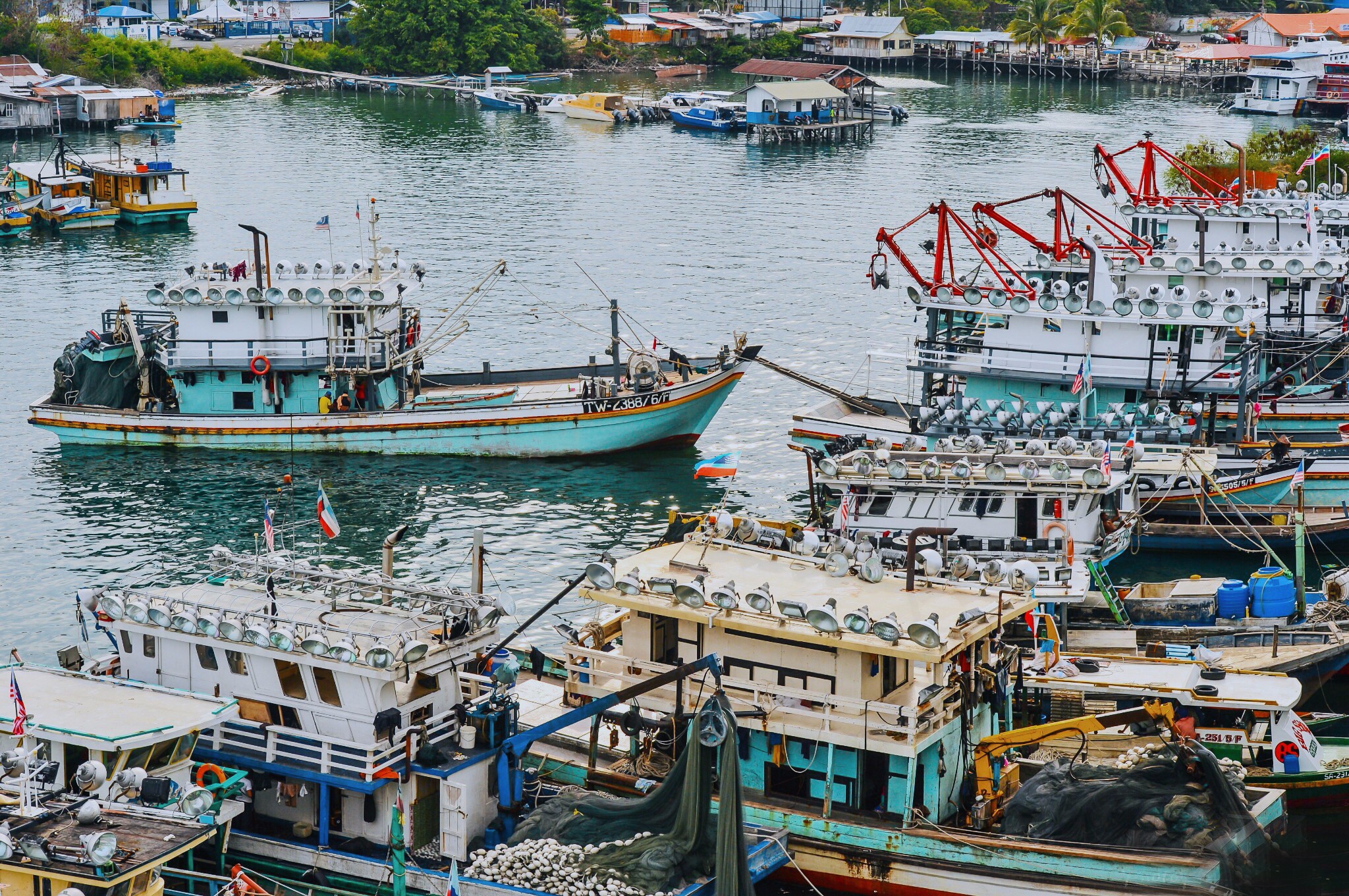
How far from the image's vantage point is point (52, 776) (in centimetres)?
3059

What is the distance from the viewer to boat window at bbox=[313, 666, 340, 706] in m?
31.7

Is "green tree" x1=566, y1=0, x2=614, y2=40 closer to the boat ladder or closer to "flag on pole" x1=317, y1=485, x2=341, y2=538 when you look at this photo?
the boat ladder

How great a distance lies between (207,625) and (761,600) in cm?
1008

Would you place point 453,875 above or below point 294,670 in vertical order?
below

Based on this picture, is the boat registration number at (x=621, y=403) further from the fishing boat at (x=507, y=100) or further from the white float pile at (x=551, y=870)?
the fishing boat at (x=507, y=100)

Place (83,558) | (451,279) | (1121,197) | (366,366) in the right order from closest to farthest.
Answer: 1. (83,558)
2. (366,366)
3. (451,279)
4. (1121,197)

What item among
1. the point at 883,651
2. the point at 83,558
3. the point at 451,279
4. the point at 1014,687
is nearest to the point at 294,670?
the point at 883,651

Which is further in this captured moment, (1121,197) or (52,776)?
(1121,197)

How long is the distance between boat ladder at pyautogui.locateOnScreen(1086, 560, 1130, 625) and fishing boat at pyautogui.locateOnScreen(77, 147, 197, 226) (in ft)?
251

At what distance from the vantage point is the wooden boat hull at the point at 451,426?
6081 cm

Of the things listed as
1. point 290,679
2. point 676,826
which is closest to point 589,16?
point 290,679

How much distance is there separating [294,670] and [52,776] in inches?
176

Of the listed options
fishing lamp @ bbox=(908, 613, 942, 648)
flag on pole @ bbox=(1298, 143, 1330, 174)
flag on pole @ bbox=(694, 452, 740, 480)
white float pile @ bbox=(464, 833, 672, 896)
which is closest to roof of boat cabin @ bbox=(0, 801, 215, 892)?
white float pile @ bbox=(464, 833, 672, 896)

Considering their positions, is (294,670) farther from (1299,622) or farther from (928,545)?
(1299,622)
